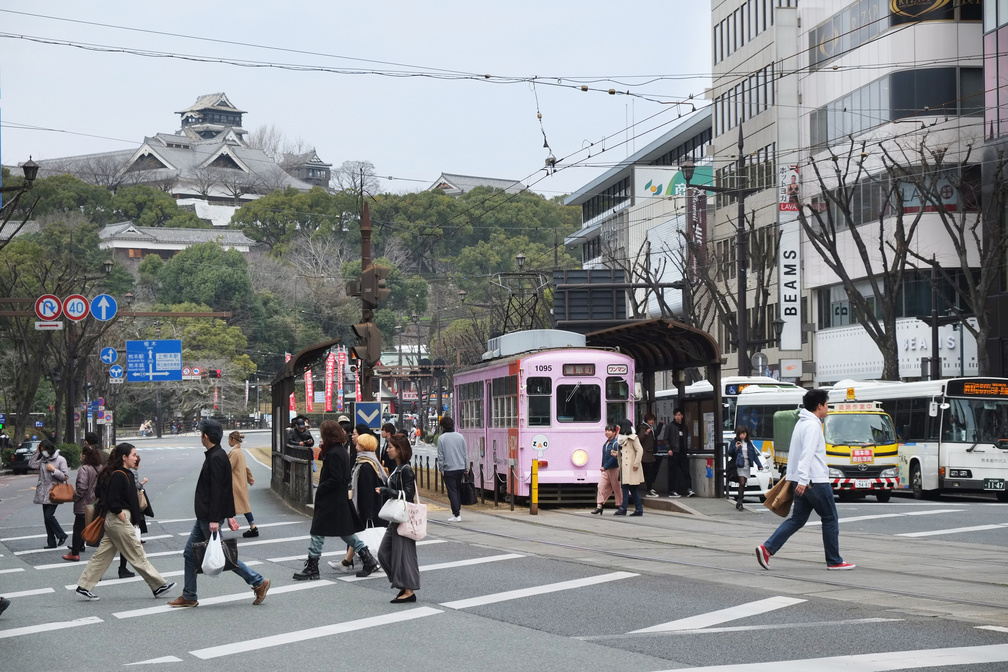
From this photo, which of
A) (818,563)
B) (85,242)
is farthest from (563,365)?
(85,242)

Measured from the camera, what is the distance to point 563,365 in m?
24.3

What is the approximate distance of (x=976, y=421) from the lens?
28.9 m

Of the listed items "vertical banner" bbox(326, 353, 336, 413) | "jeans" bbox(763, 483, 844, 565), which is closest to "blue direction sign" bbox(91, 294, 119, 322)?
"jeans" bbox(763, 483, 844, 565)

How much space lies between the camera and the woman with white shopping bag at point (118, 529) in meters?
12.6

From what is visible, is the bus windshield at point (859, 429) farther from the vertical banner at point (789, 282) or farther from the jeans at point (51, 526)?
the vertical banner at point (789, 282)

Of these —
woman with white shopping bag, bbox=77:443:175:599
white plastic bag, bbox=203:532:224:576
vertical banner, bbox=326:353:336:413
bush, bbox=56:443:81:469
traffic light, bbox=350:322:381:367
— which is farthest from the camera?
vertical banner, bbox=326:353:336:413

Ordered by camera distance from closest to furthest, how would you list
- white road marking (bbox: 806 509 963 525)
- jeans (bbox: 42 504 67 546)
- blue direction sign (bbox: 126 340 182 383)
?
1. jeans (bbox: 42 504 67 546)
2. white road marking (bbox: 806 509 963 525)
3. blue direction sign (bbox: 126 340 182 383)

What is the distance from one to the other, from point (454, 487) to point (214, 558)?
1061 centimetres

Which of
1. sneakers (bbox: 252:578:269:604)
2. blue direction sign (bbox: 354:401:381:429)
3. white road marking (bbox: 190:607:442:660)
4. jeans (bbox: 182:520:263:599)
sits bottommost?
white road marking (bbox: 190:607:442:660)

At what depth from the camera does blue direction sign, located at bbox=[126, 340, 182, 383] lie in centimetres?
6297

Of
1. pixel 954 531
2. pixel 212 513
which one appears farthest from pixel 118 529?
pixel 954 531

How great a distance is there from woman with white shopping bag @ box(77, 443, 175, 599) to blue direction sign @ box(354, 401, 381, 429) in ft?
37.4

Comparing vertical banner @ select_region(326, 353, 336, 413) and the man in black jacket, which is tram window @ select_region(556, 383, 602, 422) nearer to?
the man in black jacket

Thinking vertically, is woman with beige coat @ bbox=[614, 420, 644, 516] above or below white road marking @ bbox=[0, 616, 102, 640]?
above
